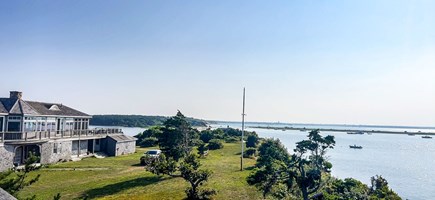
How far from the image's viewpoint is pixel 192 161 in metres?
25.6

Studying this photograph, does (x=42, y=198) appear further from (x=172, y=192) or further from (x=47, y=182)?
(x=172, y=192)

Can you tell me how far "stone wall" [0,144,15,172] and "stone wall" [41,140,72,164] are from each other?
401cm

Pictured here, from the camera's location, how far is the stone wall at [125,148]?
48844 millimetres

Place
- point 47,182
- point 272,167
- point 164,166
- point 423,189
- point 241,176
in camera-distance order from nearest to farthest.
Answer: point 272,167
point 164,166
point 47,182
point 241,176
point 423,189

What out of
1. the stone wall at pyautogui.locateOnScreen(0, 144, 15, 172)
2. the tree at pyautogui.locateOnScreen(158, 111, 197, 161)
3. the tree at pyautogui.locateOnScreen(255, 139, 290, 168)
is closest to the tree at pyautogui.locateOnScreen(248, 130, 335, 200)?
the tree at pyautogui.locateOnScreen(255, 139, 290, 168)

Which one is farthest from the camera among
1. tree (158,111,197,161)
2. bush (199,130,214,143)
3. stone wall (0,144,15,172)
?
bush (199,130,214,143)

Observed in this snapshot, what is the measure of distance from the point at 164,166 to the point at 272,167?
8836mm

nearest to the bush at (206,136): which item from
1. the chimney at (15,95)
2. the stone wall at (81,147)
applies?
the stone wall at (81,147)

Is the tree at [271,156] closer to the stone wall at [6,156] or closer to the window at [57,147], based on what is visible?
the window at [57,147]

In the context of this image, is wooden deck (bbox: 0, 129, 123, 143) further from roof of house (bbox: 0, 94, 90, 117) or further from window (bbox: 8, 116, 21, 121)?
roof of house (bbox: 0, 94, 90, 117)

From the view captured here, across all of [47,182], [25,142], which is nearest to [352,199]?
[47,182]

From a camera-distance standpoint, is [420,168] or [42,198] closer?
[42,198]

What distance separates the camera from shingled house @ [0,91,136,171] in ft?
108

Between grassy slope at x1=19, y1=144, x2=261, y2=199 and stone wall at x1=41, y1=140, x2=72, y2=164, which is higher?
stone wall at x1=41, y1=140, x2=72, y2=164
